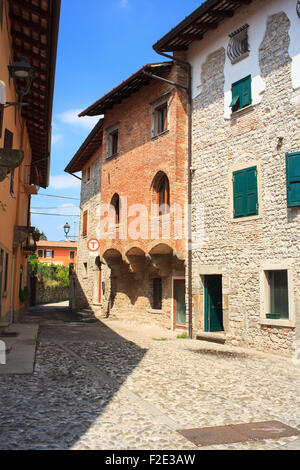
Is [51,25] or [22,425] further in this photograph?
[51,25]

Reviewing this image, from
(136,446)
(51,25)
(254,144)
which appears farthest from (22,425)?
(254,144)

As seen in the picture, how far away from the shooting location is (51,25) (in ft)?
30.1

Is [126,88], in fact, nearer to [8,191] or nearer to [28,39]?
[28,39]

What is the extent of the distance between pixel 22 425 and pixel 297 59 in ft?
31.4

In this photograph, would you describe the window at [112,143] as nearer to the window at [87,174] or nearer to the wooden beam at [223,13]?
the window at [87,174]

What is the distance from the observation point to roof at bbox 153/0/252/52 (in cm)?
1126

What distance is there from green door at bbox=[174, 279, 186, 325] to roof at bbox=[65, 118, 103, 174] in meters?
8.48

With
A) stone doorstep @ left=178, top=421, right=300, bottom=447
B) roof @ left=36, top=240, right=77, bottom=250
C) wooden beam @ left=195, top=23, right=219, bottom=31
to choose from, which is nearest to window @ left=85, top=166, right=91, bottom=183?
wooden beam @ left=195, top=23, right=219, bottom=31

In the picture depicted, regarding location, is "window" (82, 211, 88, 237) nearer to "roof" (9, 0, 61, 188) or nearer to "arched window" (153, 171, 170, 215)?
"roof" (9, 0, 61, 188)

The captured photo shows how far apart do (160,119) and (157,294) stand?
242 inches

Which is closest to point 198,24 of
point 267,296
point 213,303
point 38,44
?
point 38,44

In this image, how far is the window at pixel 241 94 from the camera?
11.1m

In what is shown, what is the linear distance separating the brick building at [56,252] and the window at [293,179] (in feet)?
133

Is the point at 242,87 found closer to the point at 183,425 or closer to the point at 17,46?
the point at 17,46
